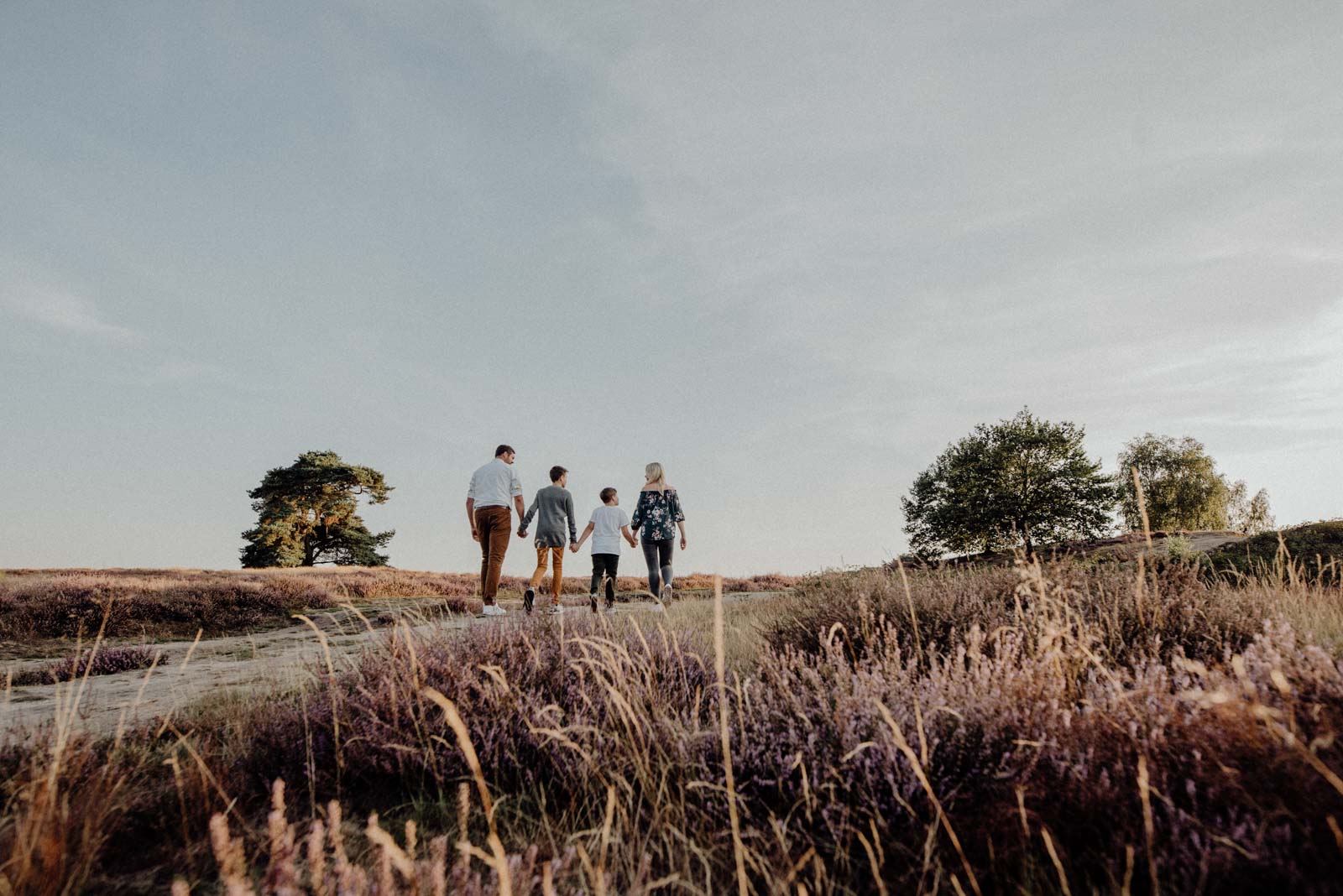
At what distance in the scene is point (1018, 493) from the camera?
30.1 meters

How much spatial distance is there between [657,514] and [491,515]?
9.13 ft

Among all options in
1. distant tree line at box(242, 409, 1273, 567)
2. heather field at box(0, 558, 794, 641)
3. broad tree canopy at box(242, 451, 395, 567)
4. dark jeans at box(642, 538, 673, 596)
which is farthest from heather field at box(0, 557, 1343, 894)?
broad tree canopy at box(242, 451, 395, 567)

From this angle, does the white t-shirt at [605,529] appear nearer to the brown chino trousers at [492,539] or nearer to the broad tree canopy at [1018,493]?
the brown chino trousers at [492,539]

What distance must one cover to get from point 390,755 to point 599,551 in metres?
8.08

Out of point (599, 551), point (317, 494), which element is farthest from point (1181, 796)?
point (317, 494)

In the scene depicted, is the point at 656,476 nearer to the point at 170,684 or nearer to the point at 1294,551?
the point at 170,684

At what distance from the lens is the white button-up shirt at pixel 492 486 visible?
34.7 feet

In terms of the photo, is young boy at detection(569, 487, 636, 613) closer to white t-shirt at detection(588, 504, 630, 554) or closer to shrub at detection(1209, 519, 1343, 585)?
white t-shirt at detection(588, 504, 630, 554)

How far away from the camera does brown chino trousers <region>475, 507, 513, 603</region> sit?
10.5 m

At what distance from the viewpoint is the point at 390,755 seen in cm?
327

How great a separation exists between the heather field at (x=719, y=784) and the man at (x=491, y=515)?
20.6ft

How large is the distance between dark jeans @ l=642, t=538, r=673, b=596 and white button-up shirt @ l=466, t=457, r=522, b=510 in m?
2.49

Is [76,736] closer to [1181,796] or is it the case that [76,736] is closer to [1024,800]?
[1024,800]

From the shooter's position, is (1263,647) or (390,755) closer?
(1263,647)
